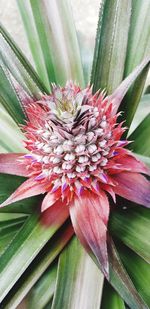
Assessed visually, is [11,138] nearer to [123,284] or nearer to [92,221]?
[92,221]

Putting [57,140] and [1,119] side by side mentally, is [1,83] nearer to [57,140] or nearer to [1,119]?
[1,119]

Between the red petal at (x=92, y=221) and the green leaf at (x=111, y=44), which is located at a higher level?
the green leaf at (x=111, y=44)

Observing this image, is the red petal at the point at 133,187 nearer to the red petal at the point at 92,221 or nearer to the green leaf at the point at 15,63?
the red petal at the point at 92,221

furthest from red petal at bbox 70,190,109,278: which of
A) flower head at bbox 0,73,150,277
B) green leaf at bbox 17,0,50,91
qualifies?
green leaf at bbox 17,0,50,91

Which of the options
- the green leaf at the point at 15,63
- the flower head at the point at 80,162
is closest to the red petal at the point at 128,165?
the flower head at the point at 80,162

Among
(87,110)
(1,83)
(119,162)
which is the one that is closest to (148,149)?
(119,162)

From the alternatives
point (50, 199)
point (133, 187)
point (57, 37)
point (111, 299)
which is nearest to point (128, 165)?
point (133, 187)

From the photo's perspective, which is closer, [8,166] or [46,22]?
[8,166]
